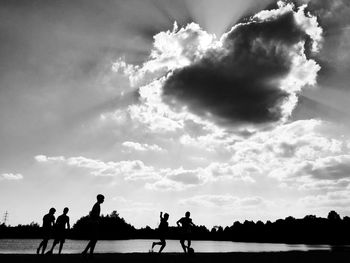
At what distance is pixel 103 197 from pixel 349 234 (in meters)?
134

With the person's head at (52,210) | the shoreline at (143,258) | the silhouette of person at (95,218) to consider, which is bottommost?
the shoreline at (143,258)

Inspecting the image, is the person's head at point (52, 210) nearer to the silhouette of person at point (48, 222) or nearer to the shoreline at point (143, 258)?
the silhouette of person at point (48, 222)

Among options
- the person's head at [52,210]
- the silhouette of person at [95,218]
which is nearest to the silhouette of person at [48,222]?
the person's head at [52,210]

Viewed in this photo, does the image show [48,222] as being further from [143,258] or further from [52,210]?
[143,258]

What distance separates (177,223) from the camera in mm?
18797

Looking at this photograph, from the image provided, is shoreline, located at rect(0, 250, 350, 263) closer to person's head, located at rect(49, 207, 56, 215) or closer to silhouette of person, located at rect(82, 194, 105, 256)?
silhouette of person, located at rect(82, 194, 105, 256)

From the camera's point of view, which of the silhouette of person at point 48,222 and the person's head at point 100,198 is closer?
the person's head at point 100,198

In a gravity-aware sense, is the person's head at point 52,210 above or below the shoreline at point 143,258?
above

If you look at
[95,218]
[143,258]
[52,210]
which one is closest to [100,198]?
[95,218]

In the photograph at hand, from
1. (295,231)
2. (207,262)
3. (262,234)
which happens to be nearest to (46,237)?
(207,262)

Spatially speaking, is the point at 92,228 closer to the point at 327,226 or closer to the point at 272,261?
the point at 272,261

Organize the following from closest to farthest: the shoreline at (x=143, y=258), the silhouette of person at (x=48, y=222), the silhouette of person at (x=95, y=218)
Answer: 1. the shoreline at (x=143, y=258)
2. the silhouette of person at (x=95, y=218)
3. the silhouette of person at (x=48, y=222)

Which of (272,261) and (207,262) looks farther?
(272,261)

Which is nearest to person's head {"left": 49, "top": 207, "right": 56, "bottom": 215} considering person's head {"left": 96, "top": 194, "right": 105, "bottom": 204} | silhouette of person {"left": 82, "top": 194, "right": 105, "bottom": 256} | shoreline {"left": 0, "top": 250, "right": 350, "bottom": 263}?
shoreline {"left": 0, "top": 250, "right": 350, "bottom": 263}
